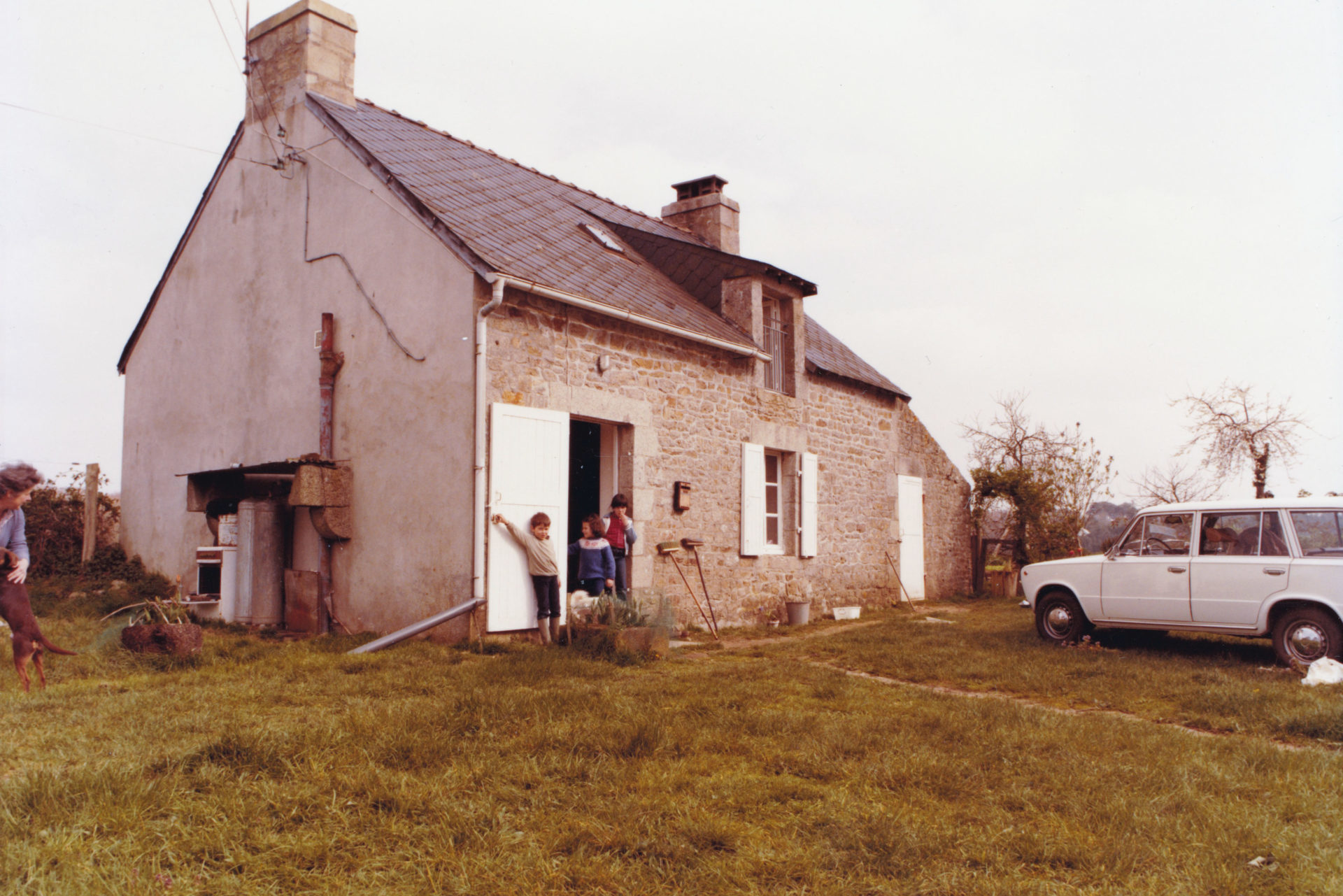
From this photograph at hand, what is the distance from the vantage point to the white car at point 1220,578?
292 inches

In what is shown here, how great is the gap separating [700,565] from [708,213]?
264 inches

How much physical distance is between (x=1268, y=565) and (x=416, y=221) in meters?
8.32

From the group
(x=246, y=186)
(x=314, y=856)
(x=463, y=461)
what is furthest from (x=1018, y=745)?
(x=246, y=186)

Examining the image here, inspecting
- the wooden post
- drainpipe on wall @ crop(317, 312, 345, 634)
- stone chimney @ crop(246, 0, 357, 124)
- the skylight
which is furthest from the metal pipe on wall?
the wooden post

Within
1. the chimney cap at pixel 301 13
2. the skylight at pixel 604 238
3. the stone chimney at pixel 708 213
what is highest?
the chimney cap at pixel 301 13

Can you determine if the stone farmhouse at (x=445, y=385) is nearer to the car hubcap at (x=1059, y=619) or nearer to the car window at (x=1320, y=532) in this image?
the car hubcap at (x=1059, y=619)

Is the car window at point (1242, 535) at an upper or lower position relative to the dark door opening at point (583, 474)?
lower

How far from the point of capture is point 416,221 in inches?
344

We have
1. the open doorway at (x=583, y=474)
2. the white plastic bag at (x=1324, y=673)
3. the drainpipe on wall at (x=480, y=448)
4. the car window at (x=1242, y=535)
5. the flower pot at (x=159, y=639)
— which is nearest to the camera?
the flower pot at (x=159, y=639)

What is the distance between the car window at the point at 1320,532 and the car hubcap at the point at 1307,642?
0.62 metres

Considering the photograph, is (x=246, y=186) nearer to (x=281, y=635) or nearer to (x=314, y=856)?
(x=281, y=635)

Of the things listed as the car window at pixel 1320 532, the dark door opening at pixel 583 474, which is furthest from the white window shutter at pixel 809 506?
the car window at pixel 1320 532

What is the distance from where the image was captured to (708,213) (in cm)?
1479

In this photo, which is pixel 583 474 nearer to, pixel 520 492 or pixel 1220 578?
pixel 520 492
